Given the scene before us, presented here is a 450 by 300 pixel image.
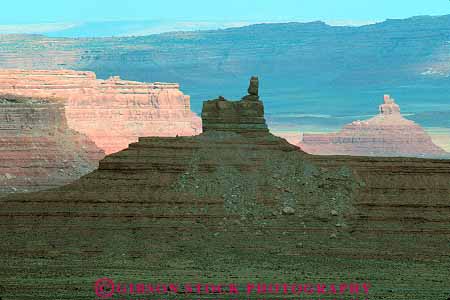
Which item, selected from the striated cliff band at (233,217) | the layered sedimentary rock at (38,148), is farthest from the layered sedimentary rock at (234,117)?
the layered sedimentary rock at (38,148)

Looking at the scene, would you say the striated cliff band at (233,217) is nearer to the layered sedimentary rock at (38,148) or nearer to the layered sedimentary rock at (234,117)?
the layered sedimentary rock at (234,117)

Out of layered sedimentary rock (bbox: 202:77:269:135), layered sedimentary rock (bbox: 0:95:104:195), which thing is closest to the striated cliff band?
layered sedimentary rock (bbox: 202:77:269:135)

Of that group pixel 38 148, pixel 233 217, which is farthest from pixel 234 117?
pixel 38 148

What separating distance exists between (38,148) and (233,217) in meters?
68.2

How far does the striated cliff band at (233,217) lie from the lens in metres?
81.9

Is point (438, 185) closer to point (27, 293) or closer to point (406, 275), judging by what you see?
point (406, 275)

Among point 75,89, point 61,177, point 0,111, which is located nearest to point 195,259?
point 61,177

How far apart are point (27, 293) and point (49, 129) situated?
81743mm

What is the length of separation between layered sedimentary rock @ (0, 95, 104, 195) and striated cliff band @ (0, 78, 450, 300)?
5607cm

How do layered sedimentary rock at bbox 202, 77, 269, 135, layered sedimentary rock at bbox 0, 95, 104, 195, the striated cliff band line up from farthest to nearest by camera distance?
layered sedimentary rock at bbox 0, 95, 104, 195 → layered sedimentary rock at bbox 202, 77, 269, 135 → the striated cliff band

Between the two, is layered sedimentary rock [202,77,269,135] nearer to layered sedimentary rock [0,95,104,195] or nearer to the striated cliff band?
the striated cliff band

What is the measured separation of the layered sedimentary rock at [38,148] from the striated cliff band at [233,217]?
56067 mm

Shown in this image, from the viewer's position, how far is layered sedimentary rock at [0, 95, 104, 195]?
14712cm

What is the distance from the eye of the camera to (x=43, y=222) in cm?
8469
